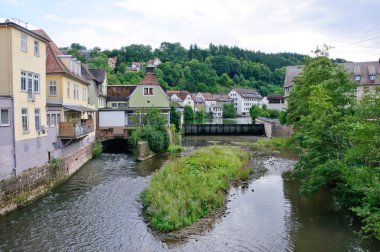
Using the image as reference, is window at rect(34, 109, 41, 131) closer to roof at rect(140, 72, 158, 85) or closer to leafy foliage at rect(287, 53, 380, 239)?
leafy foliage at rect(287, 53, 380, 239)

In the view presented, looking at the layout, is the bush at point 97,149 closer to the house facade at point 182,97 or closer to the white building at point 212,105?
the house facade at point 182,97

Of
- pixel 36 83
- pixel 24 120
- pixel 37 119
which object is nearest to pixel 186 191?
pixel 24 120

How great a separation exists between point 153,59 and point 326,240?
146249mm

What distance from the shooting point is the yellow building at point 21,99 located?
1820cm

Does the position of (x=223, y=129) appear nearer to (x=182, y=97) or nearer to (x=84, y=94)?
(x=84, y=94)

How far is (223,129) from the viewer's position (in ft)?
205

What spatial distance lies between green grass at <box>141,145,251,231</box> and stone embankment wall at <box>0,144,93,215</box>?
630 cm

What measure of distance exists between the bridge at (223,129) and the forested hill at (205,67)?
61.8 meters

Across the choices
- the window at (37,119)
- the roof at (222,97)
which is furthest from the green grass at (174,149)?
the roof at (222,97)

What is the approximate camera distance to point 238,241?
15.0 metres

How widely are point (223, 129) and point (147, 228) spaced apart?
4729 cm

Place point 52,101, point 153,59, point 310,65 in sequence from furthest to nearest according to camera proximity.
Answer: point 153,59 < point 310,65 < point 52,101

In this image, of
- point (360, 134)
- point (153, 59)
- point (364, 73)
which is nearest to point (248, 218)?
point (360, 134)

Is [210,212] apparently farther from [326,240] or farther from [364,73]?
[364,73]
